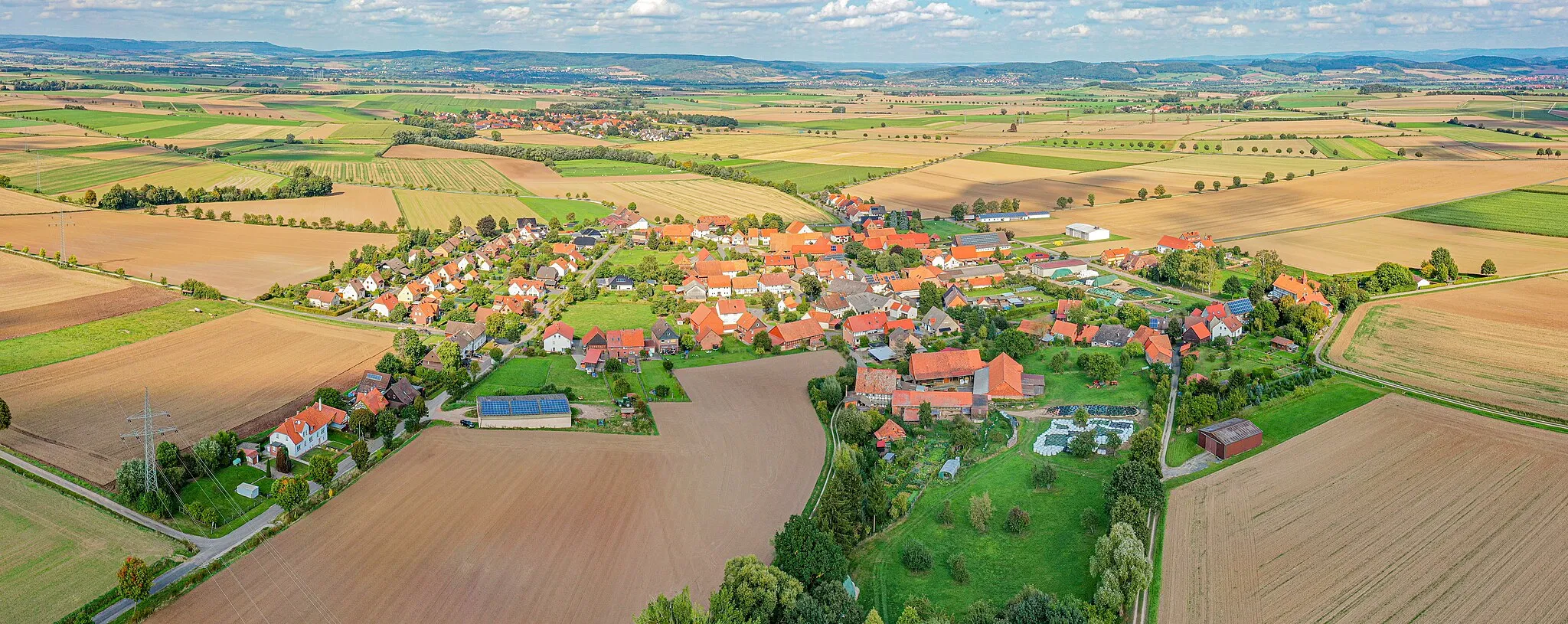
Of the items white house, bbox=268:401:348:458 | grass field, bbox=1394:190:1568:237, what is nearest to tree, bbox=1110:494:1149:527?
white house, bbox=268:401:348:458

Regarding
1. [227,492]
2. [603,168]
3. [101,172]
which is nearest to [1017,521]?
[227,492]

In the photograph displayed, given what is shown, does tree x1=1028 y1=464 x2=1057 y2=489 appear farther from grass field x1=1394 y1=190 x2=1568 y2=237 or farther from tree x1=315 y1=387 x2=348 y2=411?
grass field x1=1394 y1=190 x2=1568 y2=237

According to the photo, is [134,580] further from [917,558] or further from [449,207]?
[449,207]

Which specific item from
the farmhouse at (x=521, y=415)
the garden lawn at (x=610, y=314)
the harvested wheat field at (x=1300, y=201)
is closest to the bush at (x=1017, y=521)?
the farmhouse at (x=521, y=415)

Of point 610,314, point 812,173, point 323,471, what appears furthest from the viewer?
point 812,173

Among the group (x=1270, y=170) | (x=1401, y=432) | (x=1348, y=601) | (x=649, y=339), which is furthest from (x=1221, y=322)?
(x=1270, y=170)

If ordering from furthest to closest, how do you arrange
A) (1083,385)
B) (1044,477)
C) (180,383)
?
(1083,385), (180,383), (1044,477)

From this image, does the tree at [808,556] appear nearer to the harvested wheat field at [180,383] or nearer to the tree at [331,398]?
the tree at [331,398]
